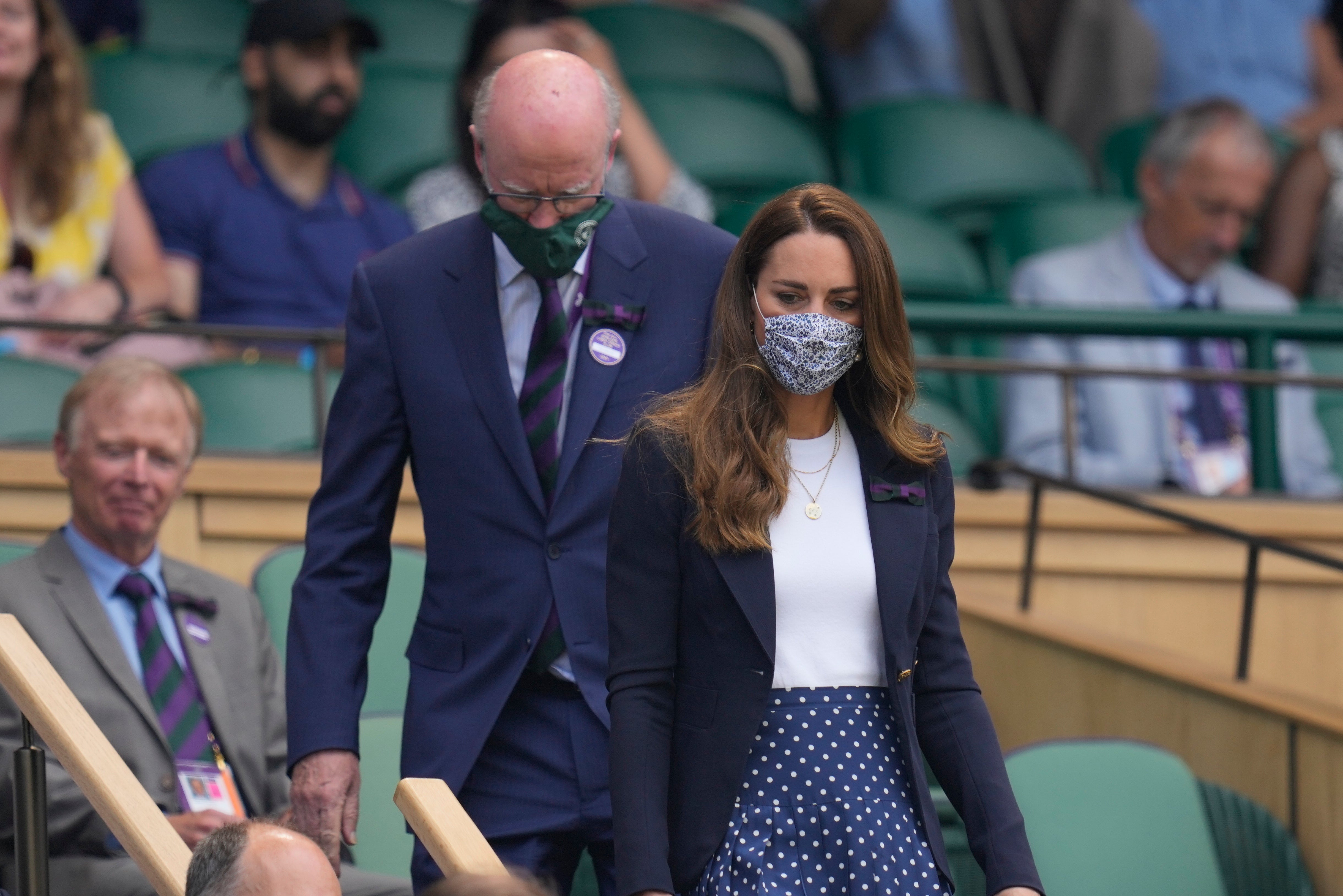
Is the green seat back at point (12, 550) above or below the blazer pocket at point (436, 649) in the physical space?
below

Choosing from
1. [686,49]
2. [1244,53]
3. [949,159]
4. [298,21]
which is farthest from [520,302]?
[1244,53]

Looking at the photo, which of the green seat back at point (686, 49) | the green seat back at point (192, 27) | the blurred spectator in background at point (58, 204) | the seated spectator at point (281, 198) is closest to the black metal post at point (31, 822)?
the blurred spectator in background at point (58, 204)

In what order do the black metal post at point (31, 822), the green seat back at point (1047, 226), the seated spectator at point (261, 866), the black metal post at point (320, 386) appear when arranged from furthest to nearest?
1. the green seat back at point (1047, 226)
2. the black metal post at point (320, 386)
3. the black metal post at point (31, 822)
4. the seated spectator at point (261, 866)

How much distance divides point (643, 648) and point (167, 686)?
1423 millimetres

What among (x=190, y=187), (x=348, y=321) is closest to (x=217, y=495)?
(x=190, y=187)

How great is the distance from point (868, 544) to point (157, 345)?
270 cm

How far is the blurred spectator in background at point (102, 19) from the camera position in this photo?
5363 millimetres

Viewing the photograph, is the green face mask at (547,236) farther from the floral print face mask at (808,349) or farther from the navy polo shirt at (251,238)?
the navy polo shirt at (251,238)

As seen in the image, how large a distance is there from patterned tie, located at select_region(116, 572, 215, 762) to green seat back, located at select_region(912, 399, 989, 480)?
194cm

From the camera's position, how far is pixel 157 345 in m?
4.21

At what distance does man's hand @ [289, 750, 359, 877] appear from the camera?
2141 millimetres

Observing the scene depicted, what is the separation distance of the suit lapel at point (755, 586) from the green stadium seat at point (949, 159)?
4.00 meters

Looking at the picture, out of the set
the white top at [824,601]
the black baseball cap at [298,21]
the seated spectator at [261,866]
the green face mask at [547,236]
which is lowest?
the seated spectator at [261,866]

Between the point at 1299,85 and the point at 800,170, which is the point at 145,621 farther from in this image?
the point at 1299,85
